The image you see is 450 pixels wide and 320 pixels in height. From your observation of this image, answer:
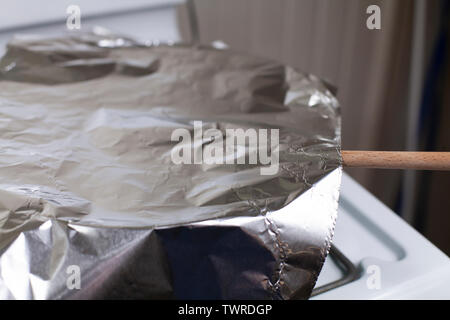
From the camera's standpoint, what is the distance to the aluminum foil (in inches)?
14.6

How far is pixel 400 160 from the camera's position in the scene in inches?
18.4

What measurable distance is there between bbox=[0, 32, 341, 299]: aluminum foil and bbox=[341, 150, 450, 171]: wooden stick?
0.02 metres

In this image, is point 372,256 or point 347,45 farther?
point 347,45

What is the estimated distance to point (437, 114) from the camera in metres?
1.04

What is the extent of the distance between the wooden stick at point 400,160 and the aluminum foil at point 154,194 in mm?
23

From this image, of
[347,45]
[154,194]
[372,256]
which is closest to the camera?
[154,194]

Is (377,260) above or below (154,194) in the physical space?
below

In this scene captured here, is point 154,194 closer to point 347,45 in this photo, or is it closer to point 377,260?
point 377,260

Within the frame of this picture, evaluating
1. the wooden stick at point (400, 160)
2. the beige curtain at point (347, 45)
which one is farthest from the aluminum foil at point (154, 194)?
the beige curtain at point (347, 45)

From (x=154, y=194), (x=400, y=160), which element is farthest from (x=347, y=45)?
(x=154, y=194)

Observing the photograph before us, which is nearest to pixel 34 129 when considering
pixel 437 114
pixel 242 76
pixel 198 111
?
pixel 198 111

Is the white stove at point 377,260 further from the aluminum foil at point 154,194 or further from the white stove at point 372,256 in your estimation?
the aluminum foil at point 154,194

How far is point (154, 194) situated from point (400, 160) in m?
Answer: 0.25
